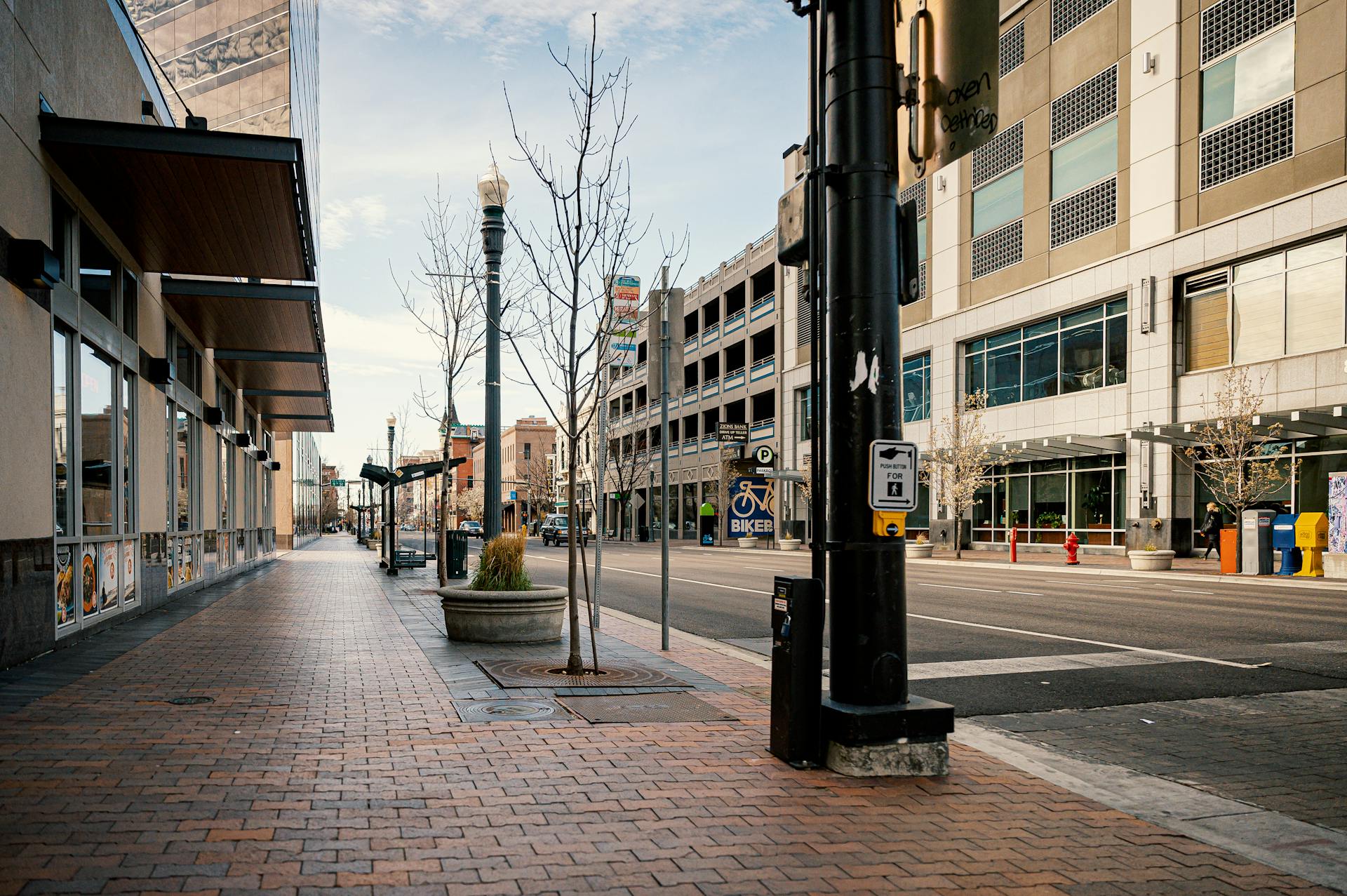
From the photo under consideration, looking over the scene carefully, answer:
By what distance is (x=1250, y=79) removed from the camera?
28062mm

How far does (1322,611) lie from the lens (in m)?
15.1

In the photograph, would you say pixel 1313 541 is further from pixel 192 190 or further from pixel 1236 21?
pixel 192 190

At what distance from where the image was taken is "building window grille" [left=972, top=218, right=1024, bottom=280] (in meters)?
38.0

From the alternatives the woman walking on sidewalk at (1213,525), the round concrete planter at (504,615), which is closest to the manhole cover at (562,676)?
the round concrete planter at (504,615)

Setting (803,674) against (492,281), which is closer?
(803,674)

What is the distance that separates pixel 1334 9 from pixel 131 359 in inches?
1097

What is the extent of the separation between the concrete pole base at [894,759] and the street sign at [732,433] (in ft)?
169

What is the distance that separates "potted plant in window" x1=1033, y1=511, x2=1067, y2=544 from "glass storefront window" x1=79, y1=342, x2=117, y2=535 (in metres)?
30.4

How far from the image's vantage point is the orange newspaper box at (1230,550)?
2464 centimetres

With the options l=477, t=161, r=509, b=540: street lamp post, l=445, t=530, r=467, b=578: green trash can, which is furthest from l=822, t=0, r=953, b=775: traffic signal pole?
l=445, t=530, r=467, b=578: green trash can

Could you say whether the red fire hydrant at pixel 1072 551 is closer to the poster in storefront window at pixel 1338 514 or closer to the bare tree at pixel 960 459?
the bare tree at pixel 960 459

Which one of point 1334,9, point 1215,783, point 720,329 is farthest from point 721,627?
point 720,329

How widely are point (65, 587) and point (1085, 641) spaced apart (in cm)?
1117

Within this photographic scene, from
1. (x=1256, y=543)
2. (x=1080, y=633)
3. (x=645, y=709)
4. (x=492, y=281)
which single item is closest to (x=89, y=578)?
(x=492, y=281)
